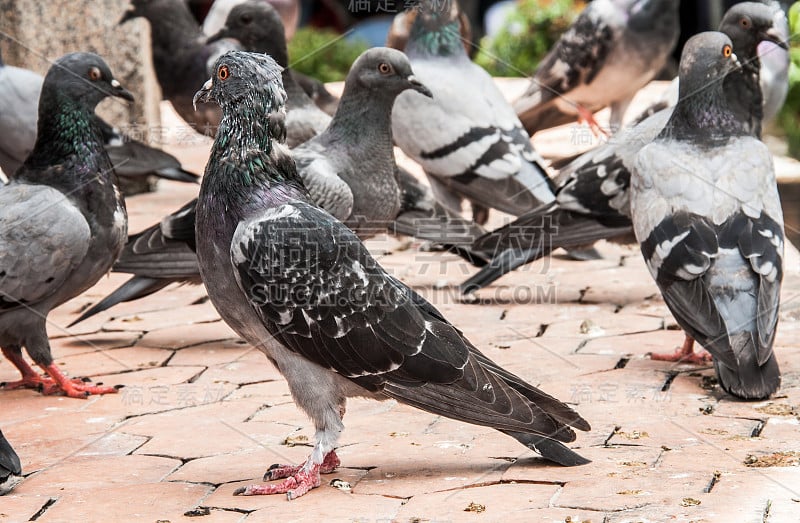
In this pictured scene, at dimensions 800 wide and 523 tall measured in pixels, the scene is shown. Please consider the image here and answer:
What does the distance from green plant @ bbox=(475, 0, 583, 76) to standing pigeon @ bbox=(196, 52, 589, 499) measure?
1063 cm

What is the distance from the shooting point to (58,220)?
4883mm

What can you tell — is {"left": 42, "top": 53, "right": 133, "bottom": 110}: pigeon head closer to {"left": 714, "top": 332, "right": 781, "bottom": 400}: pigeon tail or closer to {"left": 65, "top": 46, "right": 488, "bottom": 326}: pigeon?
{"left": 65, "top": 46, "right": 488, "bottom": 326}: pigeon

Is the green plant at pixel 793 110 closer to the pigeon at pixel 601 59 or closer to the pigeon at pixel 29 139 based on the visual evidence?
the pigeon at pixel 601 59

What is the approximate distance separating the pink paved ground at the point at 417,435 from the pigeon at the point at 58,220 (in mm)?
267

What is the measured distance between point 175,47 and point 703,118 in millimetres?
5046

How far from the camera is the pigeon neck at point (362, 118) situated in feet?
18.6

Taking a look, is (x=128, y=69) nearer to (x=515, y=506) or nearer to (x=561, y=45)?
(x=561, y=45)

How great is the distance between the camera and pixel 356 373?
12.1ft

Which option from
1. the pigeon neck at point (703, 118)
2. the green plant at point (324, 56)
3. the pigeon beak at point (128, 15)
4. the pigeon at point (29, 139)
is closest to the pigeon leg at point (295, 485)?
the pigeon neck at point (703, 118)

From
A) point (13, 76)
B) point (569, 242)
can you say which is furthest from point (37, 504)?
point (13, 76)

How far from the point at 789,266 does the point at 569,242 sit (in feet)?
5.70

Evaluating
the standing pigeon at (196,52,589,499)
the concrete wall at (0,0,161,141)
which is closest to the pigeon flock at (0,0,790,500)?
the standing pigeon at (196,52,589,499)

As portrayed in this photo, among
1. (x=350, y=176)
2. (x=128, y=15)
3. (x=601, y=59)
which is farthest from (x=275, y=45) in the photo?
(x=601, y=59)

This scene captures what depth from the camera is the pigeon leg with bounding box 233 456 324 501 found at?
3.67 meters
